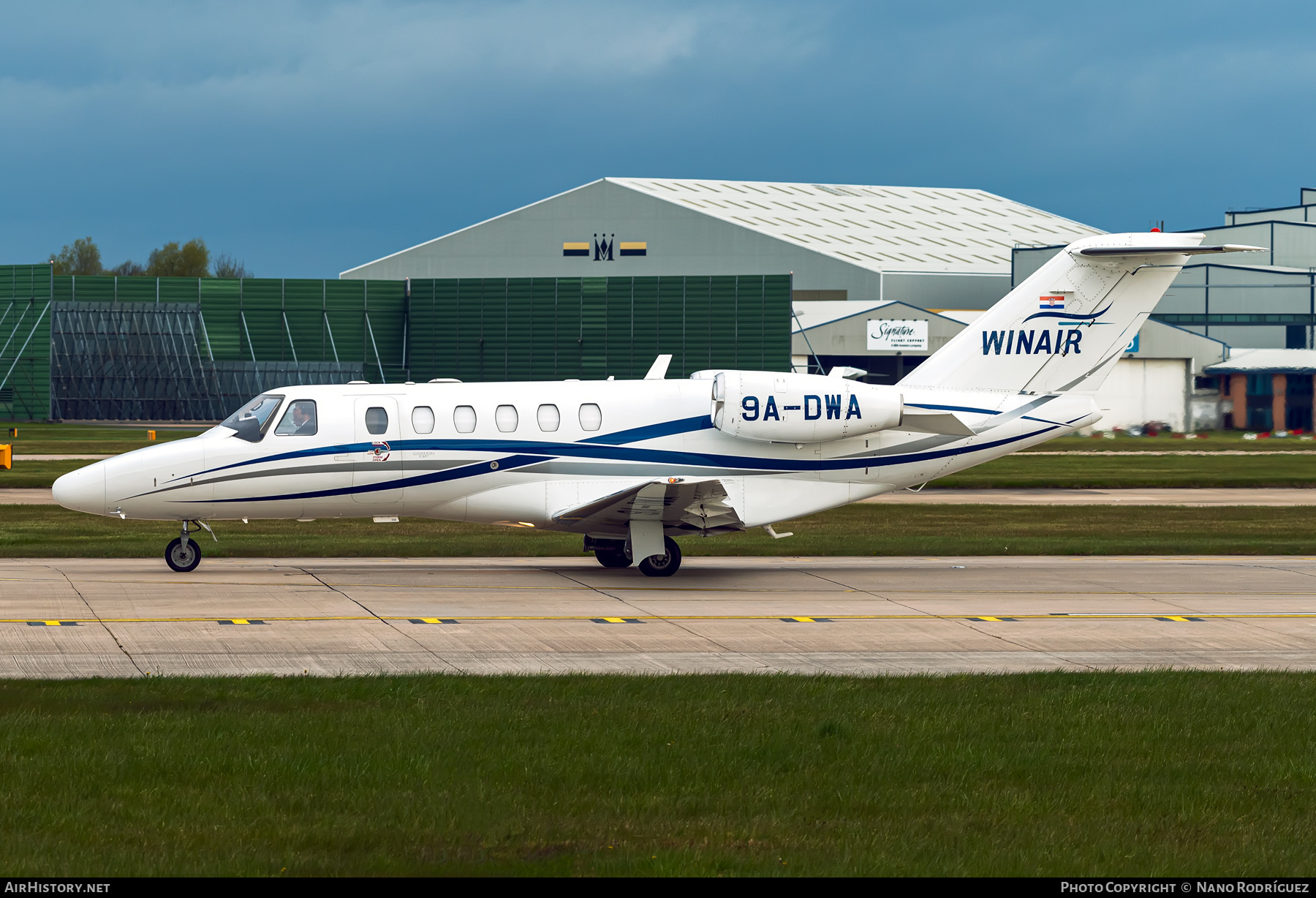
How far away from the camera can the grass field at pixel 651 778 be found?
761 cm

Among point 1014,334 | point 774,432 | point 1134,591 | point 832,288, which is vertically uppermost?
point 832,288

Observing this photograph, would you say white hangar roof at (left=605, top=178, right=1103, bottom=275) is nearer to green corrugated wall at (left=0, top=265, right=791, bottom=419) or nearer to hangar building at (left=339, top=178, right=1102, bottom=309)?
hangar building at (left=339, top=178, right=1102, bottom=309)

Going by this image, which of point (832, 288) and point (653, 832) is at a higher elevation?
point (832, 288)

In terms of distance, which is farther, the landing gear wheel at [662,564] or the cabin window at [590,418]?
the landing gear wheel at [662,564]

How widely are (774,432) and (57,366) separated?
78901 millimetres

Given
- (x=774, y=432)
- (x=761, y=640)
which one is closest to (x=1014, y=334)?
(x=774, y=432)

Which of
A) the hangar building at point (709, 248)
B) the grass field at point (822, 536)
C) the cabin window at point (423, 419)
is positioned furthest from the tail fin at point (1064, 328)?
the hangar building at point (709, 248)

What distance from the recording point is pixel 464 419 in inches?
840

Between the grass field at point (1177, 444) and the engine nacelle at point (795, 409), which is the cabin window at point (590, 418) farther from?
the grass field at point (1177, 444)

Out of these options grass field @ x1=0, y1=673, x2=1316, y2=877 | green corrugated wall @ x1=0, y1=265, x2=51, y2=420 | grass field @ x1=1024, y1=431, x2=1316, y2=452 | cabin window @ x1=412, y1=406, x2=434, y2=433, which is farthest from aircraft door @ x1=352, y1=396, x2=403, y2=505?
green corrugated wall @ x1=0, y1=265, x2=51, y2=420

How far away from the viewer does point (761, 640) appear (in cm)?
1600

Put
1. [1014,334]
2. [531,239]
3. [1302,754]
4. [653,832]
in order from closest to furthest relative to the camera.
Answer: [653,832]
[1302,754]
[1014,334]
[531,239]

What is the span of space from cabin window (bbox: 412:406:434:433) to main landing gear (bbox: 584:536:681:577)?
348 cm

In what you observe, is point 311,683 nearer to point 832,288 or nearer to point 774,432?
point 774,432
